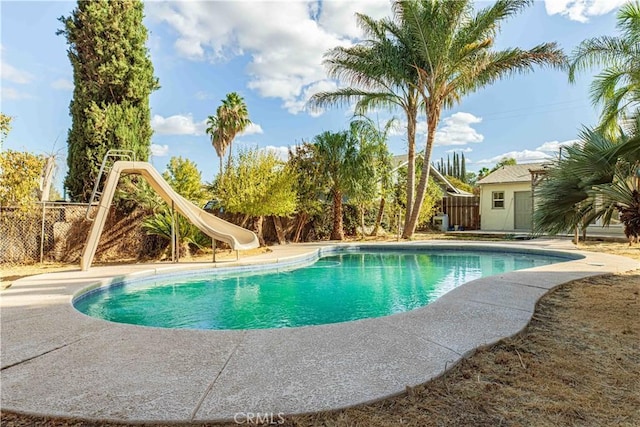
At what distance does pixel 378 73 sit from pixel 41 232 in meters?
12.6

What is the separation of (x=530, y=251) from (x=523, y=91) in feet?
47.8

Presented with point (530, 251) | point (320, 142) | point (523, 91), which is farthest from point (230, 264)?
point (523, 91)

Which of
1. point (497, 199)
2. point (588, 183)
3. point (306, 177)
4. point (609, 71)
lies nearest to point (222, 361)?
point (588, 183)

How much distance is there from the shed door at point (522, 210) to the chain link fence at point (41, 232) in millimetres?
19964

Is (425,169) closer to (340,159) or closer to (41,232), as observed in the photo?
(340,159)

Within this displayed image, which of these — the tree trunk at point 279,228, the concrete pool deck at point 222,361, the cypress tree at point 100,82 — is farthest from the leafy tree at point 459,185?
the concrete pool deck at point 222,361

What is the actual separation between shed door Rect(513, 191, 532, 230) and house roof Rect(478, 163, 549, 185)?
82 centimetres

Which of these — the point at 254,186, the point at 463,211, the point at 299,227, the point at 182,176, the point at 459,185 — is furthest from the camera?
the point at 459,185

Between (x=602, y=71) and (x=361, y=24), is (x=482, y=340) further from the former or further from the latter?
(x=361, y=24)

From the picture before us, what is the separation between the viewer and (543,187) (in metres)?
4.60

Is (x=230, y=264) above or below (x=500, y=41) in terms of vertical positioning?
below

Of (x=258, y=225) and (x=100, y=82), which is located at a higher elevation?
(x=100, y=82)

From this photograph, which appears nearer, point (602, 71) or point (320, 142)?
point (602, 71)

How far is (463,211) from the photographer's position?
880 inches
